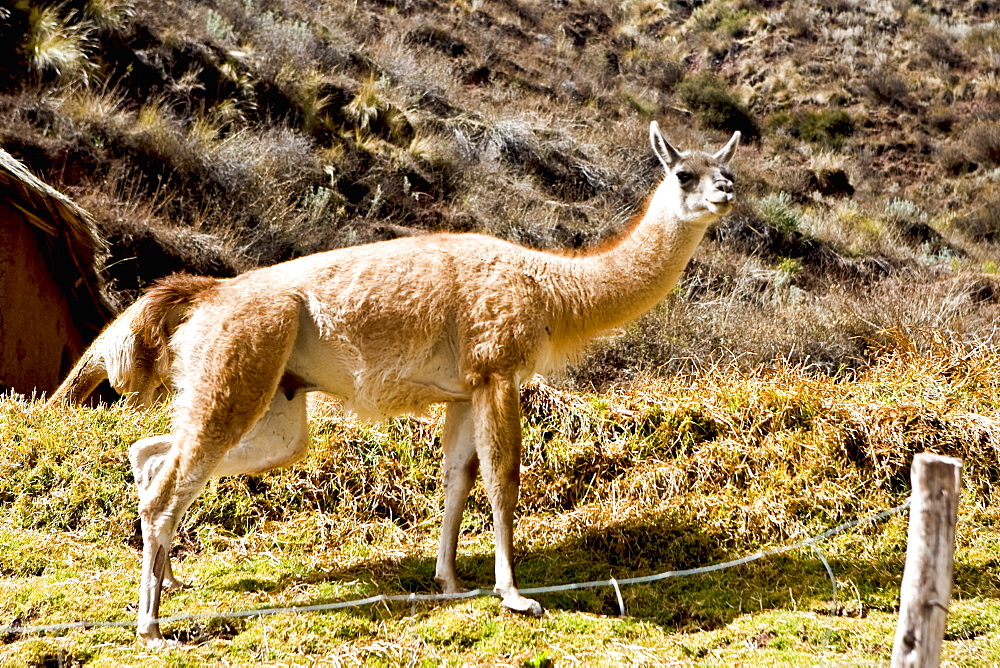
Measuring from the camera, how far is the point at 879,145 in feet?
85.6

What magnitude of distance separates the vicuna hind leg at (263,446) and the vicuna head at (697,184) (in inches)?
110

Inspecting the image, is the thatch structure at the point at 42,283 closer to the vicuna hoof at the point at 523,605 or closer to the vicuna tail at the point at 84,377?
the vicuna tail at the point at 84,377

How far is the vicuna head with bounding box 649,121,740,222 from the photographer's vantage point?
559 centimetres

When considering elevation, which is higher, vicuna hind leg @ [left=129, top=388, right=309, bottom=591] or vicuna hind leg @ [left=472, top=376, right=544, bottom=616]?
vicuna hind leg @ [left=472, top=376, right=544, bottom=616]

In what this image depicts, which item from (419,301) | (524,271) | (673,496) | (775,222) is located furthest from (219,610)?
(775,222)

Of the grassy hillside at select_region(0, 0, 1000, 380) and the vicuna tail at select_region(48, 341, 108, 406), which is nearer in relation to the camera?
the vicuna tail at select_region(48, 341, 108, 406)

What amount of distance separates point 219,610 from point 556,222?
9.84m

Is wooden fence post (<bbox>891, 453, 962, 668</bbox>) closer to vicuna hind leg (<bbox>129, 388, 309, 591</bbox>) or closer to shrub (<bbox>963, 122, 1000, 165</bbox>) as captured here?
vicuna hind leg (<bbox>129, 388, 309, 591</bbox>)

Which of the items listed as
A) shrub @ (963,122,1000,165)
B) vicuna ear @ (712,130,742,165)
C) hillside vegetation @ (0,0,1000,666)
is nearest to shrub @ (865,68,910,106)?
shrub @ (963,122,1000,165)

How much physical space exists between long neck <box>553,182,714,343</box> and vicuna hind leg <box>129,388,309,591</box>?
181 cm

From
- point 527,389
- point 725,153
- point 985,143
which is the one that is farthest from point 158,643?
point 985,143

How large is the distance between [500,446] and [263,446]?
5.17 feet

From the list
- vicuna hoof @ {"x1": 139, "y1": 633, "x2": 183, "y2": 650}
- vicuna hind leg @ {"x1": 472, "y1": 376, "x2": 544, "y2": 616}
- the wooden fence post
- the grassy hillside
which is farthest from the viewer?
the grassy hillside

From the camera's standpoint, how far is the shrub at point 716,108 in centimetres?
2523
